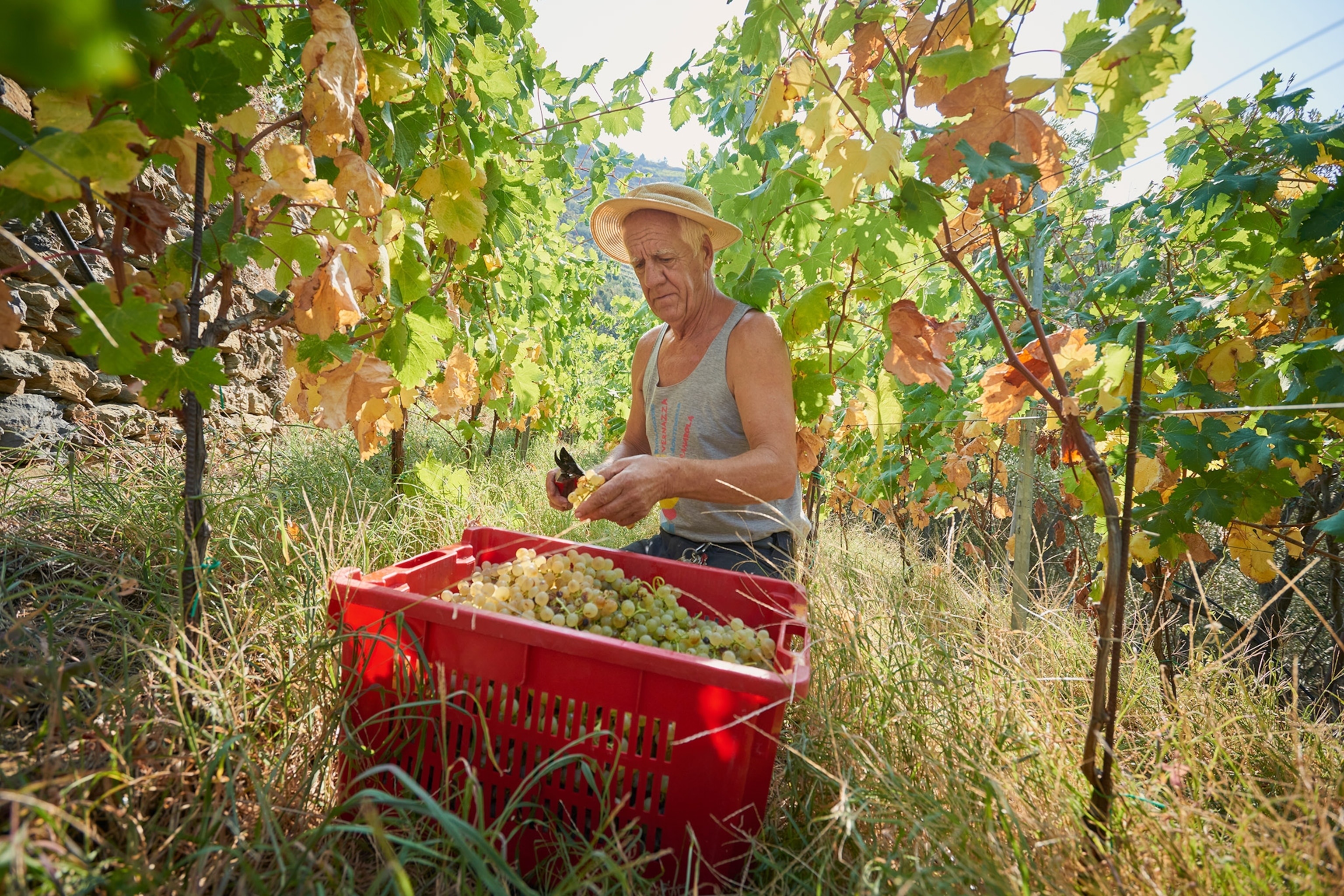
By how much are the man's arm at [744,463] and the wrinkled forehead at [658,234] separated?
358 millimetres

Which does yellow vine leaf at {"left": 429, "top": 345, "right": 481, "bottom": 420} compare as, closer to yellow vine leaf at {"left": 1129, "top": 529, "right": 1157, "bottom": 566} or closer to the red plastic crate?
the red plastic crate

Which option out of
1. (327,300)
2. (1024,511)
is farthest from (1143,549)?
(327,300)

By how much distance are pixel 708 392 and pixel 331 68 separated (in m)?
1.35

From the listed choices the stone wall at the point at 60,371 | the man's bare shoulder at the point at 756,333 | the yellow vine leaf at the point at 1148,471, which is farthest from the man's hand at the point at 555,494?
the yellow vine leaf at the point at 1148,471

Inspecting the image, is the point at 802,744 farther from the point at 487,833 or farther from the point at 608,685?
the point at 487,833

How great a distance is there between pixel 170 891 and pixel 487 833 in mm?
400

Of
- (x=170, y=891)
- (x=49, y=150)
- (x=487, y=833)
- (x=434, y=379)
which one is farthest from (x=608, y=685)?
(x=434, y=379)

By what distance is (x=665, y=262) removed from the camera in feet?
7.11

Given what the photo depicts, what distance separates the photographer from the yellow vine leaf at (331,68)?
1156mm

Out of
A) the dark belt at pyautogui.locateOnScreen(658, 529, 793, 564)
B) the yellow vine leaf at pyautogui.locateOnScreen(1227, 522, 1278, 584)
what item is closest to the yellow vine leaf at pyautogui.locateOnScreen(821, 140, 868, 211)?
the dark belt at pyautogui.locateOnScreen(658, 529, 793, 564)

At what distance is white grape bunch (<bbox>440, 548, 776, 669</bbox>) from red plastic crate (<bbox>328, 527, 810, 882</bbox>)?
11 cm

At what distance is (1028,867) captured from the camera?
0.87 metres

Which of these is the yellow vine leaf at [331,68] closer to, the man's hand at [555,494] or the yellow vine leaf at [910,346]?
the man's hand at [555,494]

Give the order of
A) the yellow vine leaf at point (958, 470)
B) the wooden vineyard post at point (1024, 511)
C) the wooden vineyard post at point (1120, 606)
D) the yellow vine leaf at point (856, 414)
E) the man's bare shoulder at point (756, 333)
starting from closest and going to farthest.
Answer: the wooden vineyard post at point (1120, 606) → the man's bare shoulder at point (756, 333) → the wooden vineyard post at point (1024, 511) → the yellow vine leaf at point (856, 414) → the yellow vine leaf at point (958, 470)
